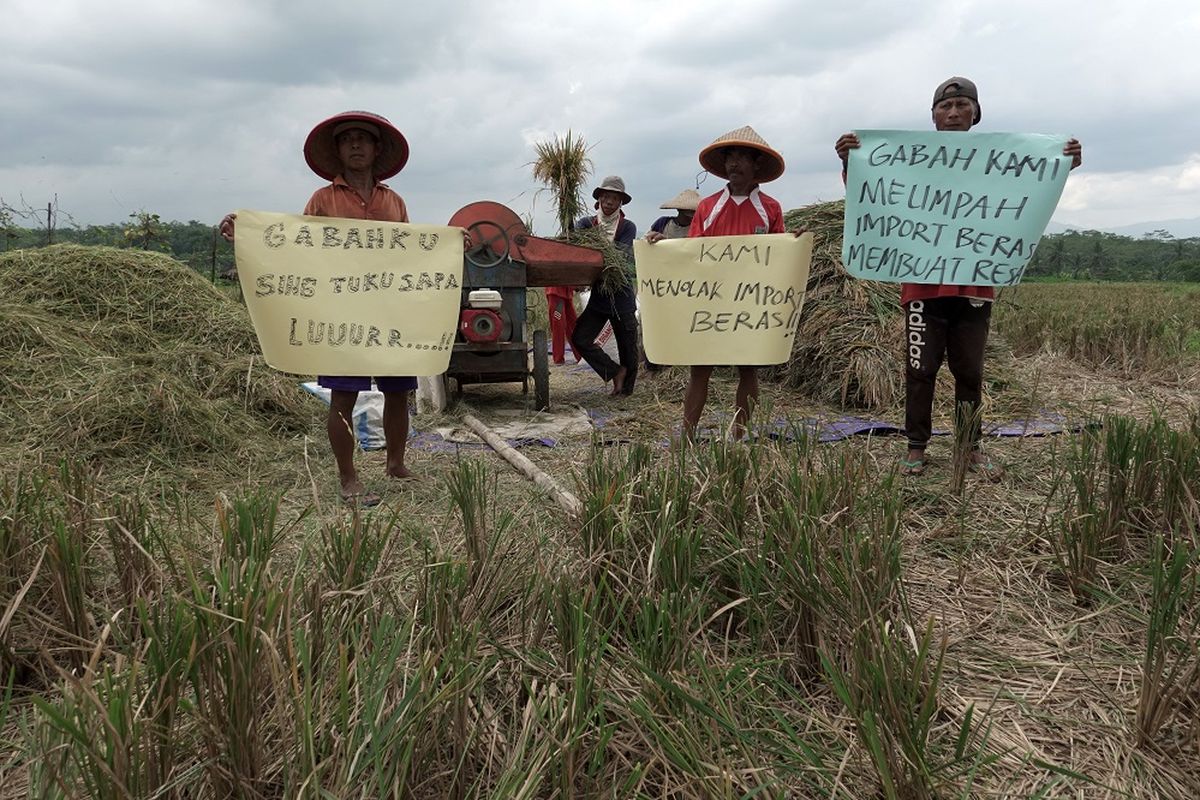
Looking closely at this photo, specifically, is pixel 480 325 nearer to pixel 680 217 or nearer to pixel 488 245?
pixel 488 245

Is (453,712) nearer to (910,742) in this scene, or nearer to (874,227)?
(910,742)

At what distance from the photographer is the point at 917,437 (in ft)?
11.0

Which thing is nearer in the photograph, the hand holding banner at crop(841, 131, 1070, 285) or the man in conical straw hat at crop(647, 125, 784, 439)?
the hand holding banner at crop(841, 131, 1070, 285)

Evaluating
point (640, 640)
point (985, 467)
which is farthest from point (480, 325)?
point (640, 640)

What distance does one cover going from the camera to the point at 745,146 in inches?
140

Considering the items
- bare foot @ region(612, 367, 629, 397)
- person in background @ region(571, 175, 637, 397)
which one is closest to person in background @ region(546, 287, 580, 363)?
person in background @ region(571, 175, 637, 397)

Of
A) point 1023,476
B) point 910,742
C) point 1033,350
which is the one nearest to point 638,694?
point 910,742

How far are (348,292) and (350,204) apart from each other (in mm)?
386

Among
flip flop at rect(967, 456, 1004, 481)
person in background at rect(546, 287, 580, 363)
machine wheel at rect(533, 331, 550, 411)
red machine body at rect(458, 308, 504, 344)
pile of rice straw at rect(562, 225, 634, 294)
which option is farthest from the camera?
person in background at rect(546, 287, 580, 363)

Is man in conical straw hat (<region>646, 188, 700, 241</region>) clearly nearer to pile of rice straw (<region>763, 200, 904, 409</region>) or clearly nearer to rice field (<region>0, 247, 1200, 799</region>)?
pile of rice straw (<region>763, 200, 904, 409</region>)

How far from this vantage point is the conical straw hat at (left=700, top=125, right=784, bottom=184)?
3.51 meters

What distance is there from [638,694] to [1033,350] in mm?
7291

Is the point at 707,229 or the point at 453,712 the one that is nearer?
the point at 453,712

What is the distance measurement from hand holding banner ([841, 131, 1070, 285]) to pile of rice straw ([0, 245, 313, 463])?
11.0 ft
